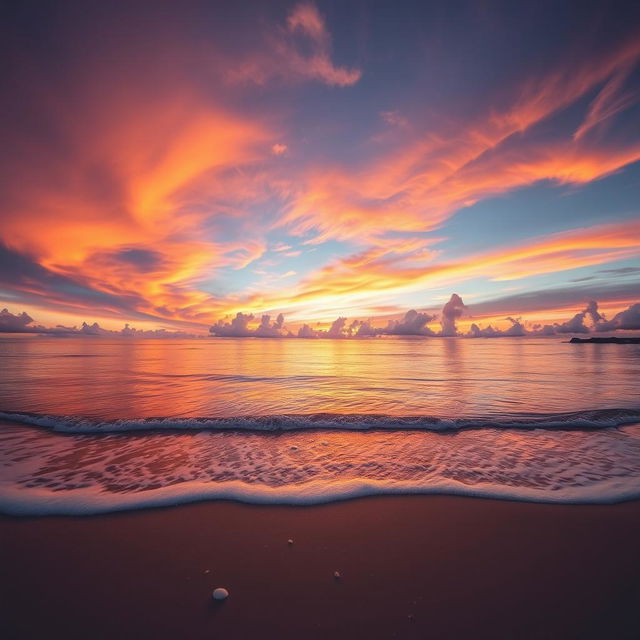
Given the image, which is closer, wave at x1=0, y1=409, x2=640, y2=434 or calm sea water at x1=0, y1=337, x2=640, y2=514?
calm sea water at x1=0, y1=337, x2=640, y2=514

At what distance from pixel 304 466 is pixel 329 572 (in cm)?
349

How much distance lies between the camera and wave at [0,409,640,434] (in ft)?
34.9

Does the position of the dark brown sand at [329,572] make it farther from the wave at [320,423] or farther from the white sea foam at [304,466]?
the wave at [320,423]

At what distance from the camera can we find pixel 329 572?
3.97 m

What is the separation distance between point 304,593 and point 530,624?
8.38 ft

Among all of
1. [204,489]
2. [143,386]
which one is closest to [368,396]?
[204,489]

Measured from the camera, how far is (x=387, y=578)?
3.87 m

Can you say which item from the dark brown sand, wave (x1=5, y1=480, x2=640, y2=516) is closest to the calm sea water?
wave (x1=5, y1=480, x2=640, y2=516)

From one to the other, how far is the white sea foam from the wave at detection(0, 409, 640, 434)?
447mm

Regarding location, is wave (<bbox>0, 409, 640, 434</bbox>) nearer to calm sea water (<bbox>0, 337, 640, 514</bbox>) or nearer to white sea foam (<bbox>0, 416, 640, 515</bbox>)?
calm sea water (<bbox>0, 337, 640, 514</bbox>)

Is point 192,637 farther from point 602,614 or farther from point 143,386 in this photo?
point 143,386

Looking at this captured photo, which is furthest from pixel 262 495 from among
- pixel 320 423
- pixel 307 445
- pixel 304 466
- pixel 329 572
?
pixel 320 423

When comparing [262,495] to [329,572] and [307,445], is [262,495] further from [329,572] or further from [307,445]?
[307,445]

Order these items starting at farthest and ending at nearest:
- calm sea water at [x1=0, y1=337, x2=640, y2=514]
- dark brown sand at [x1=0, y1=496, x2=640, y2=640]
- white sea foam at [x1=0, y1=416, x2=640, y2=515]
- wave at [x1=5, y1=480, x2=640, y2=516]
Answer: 1. calm sea water at [x1=0, y1=337, x2=640, y2=514]
2. white sea foam at [x1=0, y1=416, x2=640, y2=515]
3. wave at [x1=5, y1=480, x2=640, y2=516]
4. dark brown sand at [x1=0, y1=496, x2=640, y2=640]
